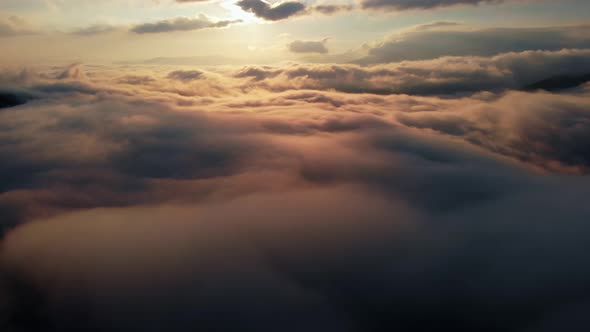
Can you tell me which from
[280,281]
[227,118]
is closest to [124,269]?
[280,281]

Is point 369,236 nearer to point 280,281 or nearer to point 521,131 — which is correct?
point 280,281

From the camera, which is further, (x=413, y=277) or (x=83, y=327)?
(x=413, y=277)

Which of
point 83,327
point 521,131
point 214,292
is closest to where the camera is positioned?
point 83,327

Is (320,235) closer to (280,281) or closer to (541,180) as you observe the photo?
(280,281)

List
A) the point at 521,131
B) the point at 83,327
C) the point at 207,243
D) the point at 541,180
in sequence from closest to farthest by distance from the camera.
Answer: the point at 83,327 → the point at 207,243 → the point at 541,180 → the point at 521,131

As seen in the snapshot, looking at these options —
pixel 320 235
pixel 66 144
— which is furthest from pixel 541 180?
pixel 66 144

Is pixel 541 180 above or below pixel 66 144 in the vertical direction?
below
